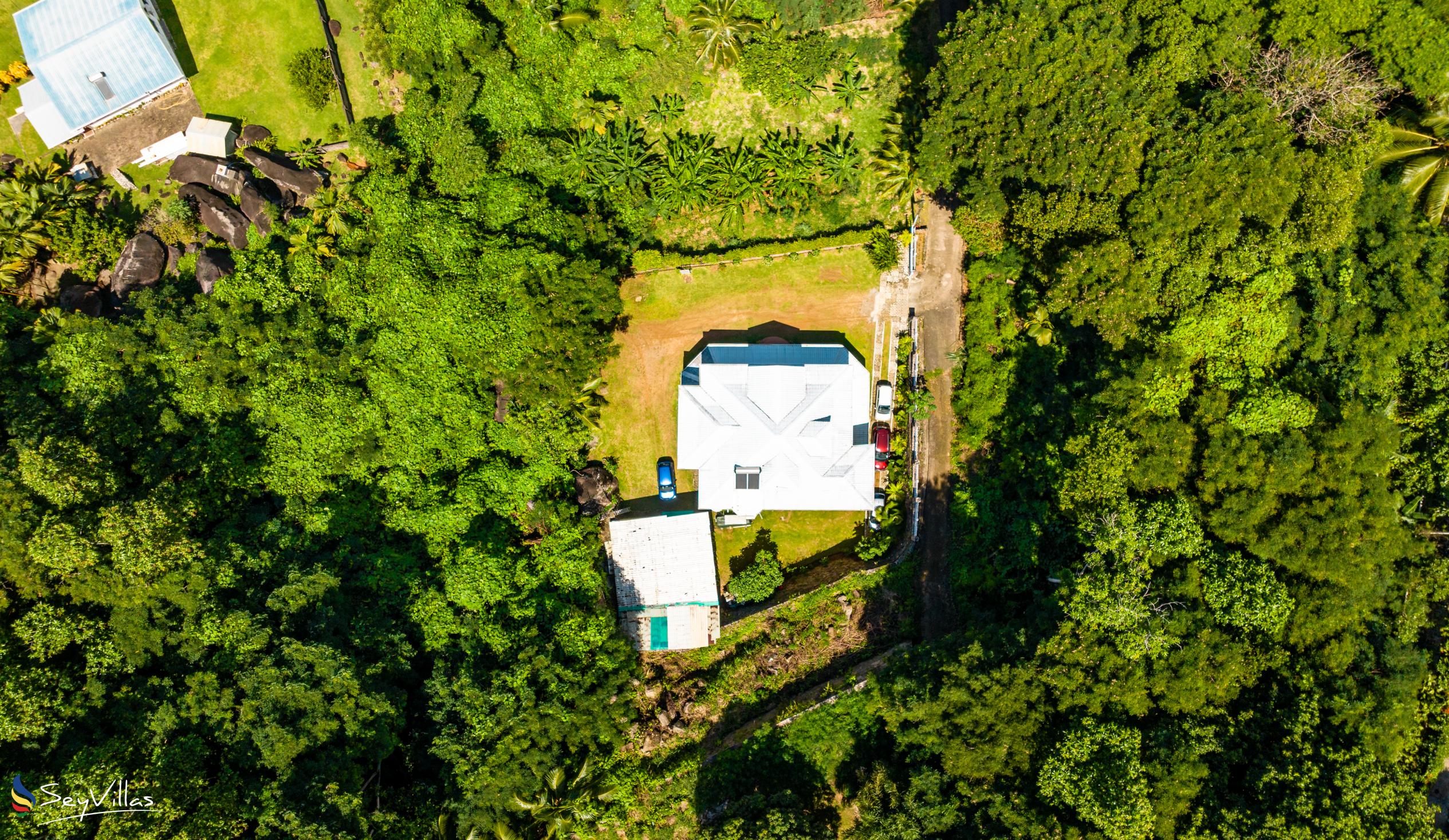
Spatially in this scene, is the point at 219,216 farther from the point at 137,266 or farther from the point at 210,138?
the point at 137,266

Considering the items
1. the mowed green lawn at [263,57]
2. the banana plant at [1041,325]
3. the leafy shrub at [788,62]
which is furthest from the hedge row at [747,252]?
the mowed green lawn at [263,57]

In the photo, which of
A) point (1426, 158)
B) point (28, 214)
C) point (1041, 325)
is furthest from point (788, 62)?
point (28, 214)

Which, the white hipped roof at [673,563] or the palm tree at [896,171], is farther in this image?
Result: the white hipped roof at [673,563]

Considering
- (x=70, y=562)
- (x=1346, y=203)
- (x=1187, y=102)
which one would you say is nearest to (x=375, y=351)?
(x=70, y=562)

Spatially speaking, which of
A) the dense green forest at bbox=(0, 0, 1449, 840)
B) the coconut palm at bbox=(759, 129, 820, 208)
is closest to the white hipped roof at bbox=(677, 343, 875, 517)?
the dense green forest at bbox=(0, 0, 1449, 840)

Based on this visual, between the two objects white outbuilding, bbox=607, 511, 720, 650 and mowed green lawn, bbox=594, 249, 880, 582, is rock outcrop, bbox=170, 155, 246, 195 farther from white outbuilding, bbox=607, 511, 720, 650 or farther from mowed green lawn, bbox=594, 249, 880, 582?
white outbuilding, bbox=607, 511, 720, 650

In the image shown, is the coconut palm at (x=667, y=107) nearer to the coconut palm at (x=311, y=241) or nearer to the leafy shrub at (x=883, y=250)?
the leafy shrub at (x=883, y=250)
